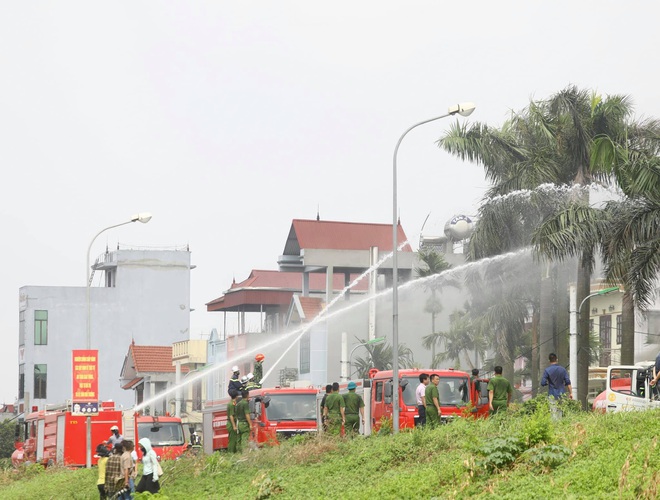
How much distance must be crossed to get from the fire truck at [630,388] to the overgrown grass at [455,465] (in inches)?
157

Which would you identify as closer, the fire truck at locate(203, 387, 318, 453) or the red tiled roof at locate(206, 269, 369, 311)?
the fire truck at locate(203, 387, 318, 453)

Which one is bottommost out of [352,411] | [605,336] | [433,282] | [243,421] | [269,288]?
[243,421]

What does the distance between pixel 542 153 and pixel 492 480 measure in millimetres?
27237

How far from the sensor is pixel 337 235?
79.1m

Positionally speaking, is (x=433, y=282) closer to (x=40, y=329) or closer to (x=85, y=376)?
(x=85, y=376)

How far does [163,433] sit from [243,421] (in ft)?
25.0

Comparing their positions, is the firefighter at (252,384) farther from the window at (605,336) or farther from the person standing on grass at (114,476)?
the window at (605,336)

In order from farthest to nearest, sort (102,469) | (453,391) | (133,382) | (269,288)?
1. (133,382)
2. (269,288)
3. (453,391)
4. (102,469)

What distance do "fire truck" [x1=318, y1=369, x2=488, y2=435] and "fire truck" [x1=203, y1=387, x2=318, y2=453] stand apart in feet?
1.53

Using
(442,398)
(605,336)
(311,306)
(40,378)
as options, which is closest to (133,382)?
(40,378)

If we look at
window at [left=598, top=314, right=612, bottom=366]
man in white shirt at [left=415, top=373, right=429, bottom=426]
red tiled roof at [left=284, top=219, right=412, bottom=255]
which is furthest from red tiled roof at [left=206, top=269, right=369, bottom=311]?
man in white shirt at [left=415, top=373, right=429, bottom=426]

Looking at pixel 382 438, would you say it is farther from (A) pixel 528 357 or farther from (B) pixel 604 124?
(A) pixel 528 357

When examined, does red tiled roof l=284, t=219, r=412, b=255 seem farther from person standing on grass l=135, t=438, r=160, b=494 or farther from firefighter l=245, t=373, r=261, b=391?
person standing on grass l=135, t=438, r=160, b=494

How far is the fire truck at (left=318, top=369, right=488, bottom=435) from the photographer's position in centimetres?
2808
